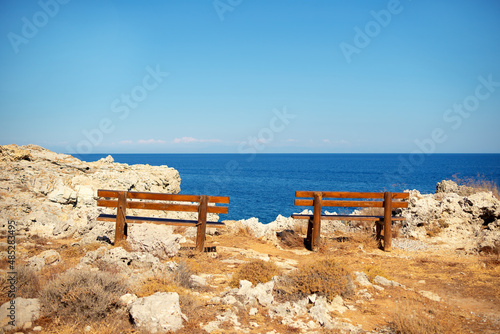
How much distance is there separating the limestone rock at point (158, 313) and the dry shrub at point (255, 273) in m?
1.71

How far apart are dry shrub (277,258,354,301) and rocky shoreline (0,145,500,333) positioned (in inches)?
6.7

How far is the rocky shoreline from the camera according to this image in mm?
5442

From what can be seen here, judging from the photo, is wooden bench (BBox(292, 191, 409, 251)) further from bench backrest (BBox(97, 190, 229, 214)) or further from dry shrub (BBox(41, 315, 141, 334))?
dry shrub (BBox(41, 315, 141, 334))

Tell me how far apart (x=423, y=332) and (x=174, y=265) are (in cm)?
451

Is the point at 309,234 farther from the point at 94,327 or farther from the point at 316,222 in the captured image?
the point at 94,327

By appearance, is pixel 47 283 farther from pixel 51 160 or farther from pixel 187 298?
pixel 51 160

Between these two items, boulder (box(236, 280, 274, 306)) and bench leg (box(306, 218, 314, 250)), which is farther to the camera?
bench leg (box(306, 218, 314, 250))

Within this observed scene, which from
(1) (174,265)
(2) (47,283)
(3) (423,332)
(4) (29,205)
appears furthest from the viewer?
(4) (29,205)

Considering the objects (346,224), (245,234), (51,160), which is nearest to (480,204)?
(346,224)

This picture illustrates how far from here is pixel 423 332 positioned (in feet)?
15.3

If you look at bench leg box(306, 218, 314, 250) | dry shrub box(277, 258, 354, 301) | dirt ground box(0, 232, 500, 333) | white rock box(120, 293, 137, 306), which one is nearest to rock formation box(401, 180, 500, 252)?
dirt ground box(0, 232, 500, 333)

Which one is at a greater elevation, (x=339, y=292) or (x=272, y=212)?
(x=339, y=292)

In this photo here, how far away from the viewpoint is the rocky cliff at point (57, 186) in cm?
1152

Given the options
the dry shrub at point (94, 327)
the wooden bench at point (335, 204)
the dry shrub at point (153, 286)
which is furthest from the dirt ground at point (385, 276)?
the dry shrub at point (153, 286)
